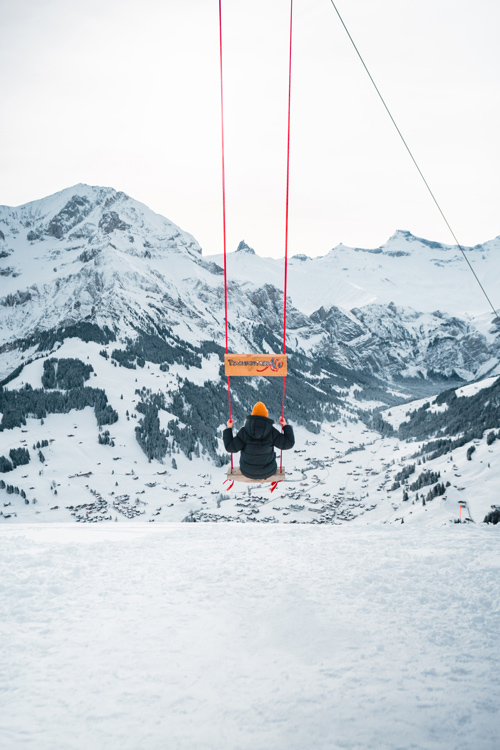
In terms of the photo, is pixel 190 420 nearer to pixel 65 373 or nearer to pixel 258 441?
pixel 65 373

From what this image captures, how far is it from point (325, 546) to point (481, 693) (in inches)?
265

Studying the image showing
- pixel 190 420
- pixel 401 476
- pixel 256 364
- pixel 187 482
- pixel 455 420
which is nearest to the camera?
pixel 256 364

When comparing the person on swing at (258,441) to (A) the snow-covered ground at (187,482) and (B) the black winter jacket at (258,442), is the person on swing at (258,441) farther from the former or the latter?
(A) the snow-covered ground at (187,482)

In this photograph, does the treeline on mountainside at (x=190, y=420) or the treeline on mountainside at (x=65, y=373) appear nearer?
the treeline on mountainside at (x=190, y=420)

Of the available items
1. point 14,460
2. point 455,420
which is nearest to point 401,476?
point 455,420

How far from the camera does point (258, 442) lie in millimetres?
11375

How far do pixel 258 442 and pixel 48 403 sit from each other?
460 ft

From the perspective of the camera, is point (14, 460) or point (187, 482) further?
point (187, 482)

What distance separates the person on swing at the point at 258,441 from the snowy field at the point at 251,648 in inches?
97.7

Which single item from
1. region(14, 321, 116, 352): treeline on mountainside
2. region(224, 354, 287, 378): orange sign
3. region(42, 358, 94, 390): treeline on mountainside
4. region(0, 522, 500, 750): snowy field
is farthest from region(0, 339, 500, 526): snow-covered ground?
region(224, 354, 287, 378): orange sign

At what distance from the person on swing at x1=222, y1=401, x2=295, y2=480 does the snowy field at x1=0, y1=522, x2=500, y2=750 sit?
8.14ft

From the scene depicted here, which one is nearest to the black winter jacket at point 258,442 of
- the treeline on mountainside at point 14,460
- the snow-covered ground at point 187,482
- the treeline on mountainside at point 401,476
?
the snow-covered ground at point 187,482

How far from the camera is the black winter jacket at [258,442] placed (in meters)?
11.1

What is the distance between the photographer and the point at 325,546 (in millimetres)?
12703
